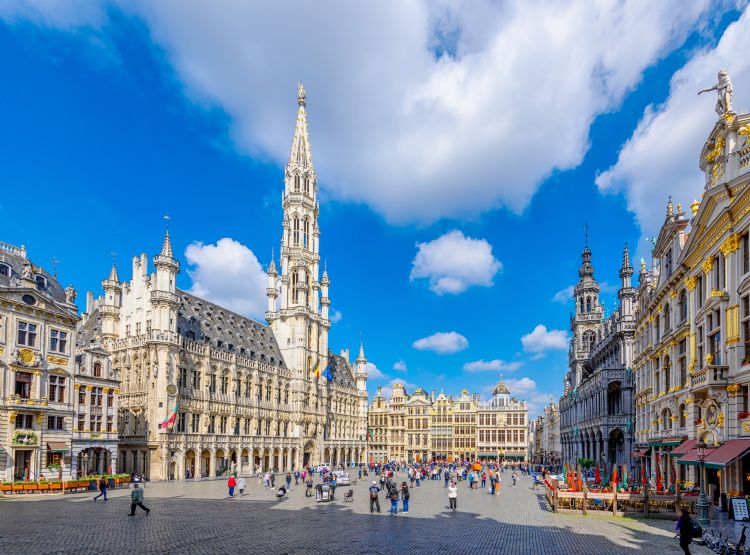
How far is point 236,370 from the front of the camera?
78.5 meters

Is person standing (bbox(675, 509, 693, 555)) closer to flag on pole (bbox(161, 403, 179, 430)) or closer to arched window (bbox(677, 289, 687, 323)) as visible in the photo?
arched window (bbox(677, 289, 687, 323))

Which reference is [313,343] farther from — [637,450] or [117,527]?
[117,527]

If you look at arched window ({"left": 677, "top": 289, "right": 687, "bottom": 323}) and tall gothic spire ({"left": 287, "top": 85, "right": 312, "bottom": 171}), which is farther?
tall gothic spire ({"left": 287, "top": 85, "right": 312, "bottom": 171})

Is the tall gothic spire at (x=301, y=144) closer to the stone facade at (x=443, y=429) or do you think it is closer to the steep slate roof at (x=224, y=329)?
the steep slate roof at (x=224, y=329)

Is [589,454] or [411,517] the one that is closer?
[411,517]

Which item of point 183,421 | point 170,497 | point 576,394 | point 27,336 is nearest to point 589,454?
point 576,394

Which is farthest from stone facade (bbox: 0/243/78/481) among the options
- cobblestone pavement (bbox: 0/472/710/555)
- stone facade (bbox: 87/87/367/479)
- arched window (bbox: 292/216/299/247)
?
arched window (bbox: 292/216/299/247)

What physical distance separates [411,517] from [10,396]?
29665 mm

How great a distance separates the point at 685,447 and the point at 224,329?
207 feet

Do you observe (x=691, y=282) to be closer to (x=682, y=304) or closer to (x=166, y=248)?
(x=682, y=304)

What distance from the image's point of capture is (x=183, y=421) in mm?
68188

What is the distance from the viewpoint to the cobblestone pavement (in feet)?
68.2

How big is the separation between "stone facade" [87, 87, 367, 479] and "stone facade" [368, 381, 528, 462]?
19.8 m

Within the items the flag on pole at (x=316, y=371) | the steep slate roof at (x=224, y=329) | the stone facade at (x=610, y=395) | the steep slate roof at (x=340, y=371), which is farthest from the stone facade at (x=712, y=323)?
the steep slate roof at (x=340, y=371)
